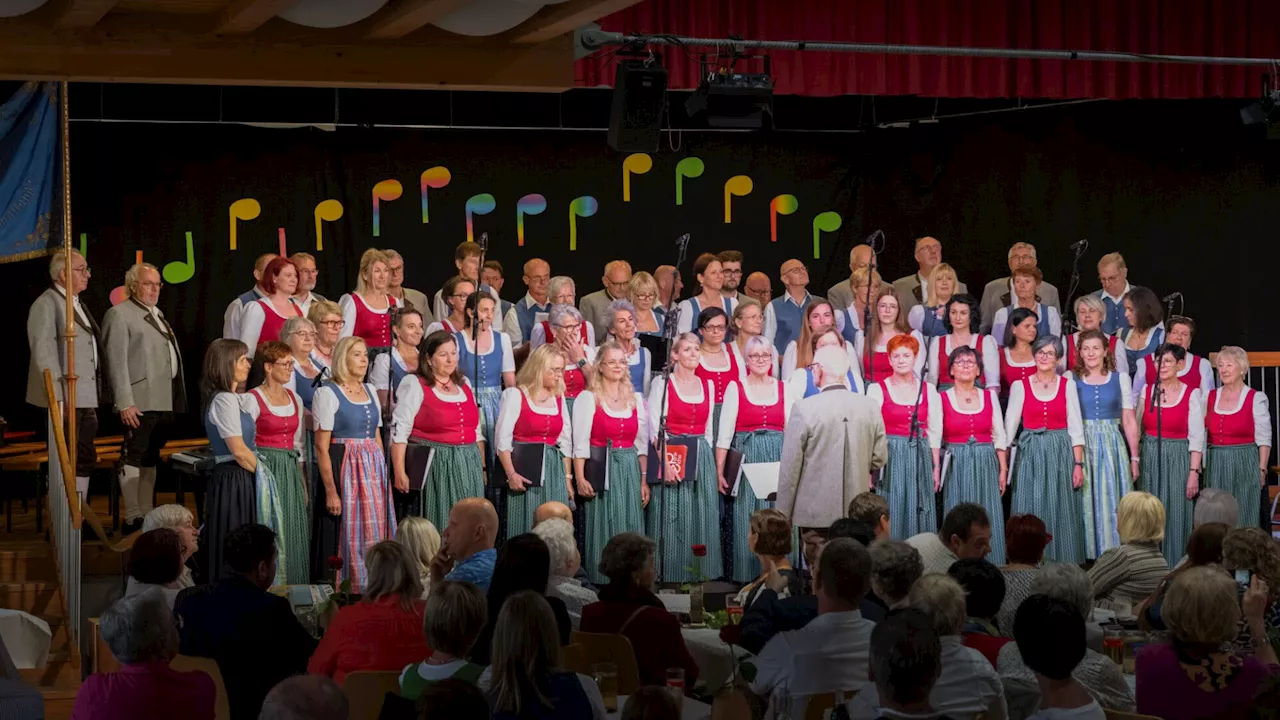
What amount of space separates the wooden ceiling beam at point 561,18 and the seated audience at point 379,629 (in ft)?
5.83

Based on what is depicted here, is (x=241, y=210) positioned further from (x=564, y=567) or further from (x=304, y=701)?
(x=304, y=701)

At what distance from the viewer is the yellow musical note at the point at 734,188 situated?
1181 cm

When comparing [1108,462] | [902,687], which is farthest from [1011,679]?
[1108,462]

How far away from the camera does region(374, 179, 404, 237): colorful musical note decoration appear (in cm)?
1099

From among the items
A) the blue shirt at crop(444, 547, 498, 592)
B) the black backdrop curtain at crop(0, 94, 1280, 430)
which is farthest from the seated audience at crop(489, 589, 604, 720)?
the black backdrop curtain at crop(0, 94, 1280, 430)

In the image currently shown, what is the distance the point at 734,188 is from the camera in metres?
11.8

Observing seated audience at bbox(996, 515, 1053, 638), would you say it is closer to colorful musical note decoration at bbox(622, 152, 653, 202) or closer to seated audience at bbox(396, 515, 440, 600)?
seated audience at bbox(396, 515, 440, 600)

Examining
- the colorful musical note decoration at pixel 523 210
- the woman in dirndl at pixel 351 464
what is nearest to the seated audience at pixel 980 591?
the woman in dirndl at pixel 351 464

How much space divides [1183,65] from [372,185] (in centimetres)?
507

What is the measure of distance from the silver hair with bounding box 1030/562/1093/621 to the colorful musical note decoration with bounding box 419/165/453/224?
7282mm

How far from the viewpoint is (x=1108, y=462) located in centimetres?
846

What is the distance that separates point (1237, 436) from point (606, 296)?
135 inches

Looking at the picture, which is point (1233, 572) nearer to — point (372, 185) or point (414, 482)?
point (414, 482)

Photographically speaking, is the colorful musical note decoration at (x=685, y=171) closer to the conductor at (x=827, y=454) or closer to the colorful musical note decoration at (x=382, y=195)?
the colorful musical note decoration at (x=382, y=195)
